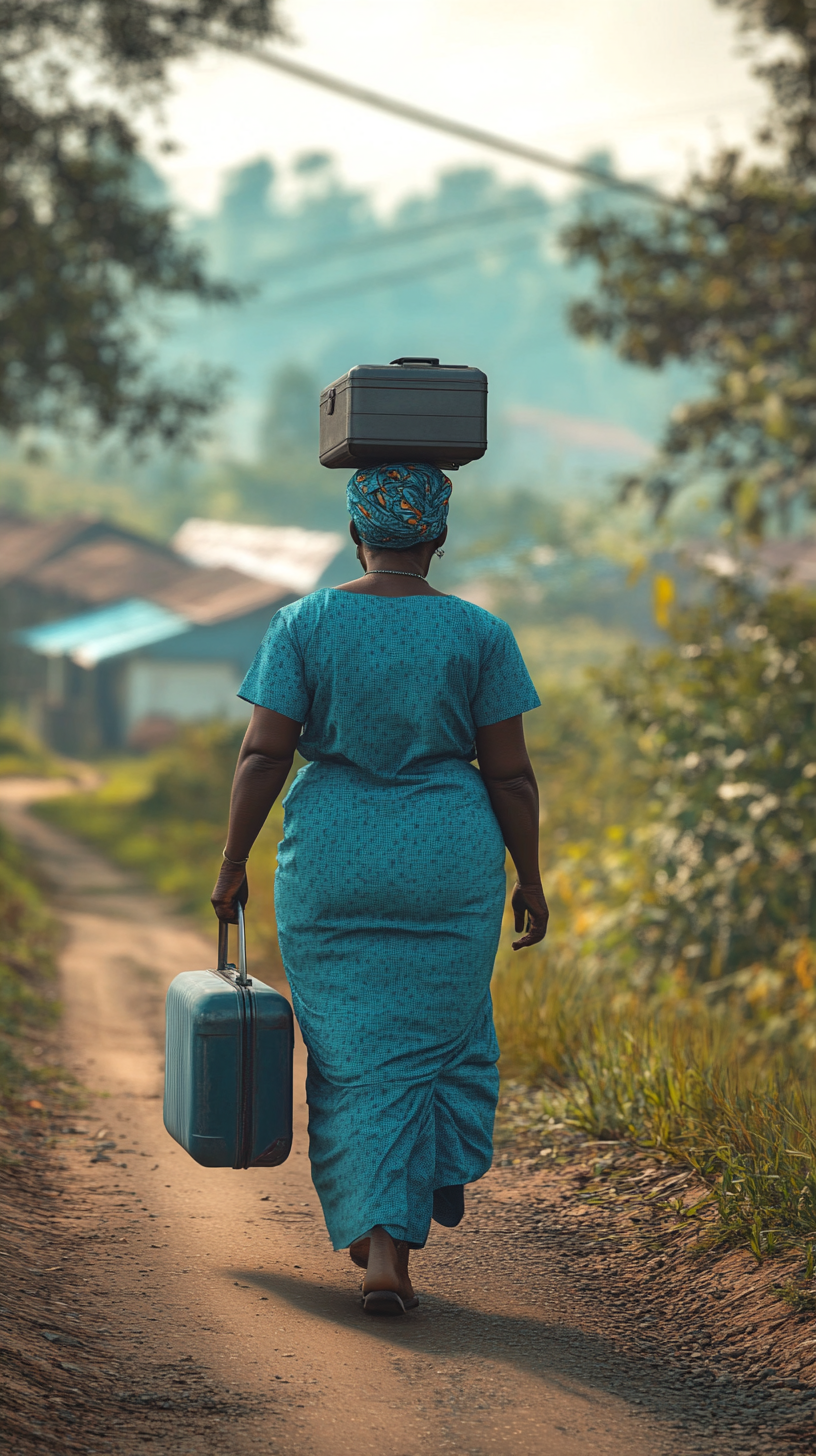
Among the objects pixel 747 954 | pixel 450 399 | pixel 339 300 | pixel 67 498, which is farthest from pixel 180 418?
pixel 339 300

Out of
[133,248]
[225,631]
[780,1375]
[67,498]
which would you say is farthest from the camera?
[67,498]

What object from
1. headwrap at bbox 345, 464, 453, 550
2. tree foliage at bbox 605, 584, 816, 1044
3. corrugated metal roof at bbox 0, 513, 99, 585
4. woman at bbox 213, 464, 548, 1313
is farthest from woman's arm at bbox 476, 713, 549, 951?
corrugated metal roof at bbox 0, 513, 99, 585

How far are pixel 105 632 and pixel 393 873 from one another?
31.4 meters

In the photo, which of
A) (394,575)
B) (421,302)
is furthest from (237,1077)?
(421,302)

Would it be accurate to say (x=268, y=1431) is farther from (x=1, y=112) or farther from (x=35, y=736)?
(x=35, y=736)

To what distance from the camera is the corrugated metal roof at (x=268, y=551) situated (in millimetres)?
40719

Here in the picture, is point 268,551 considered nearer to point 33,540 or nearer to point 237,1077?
point 33,540

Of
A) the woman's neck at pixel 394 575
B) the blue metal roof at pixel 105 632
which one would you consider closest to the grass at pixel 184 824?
the blue metal roof at pixel 105 632

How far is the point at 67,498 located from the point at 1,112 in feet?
174

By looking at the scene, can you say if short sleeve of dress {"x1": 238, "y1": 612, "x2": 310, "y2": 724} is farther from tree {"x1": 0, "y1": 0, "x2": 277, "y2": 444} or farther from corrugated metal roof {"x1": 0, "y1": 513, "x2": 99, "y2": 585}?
corrugated metal roof {"x1": 0, "y1": 513, "x2": 99, "y2": 585}

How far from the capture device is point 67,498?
65625mm

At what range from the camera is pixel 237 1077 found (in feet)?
11.0

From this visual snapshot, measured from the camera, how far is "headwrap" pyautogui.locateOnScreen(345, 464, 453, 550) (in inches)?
139

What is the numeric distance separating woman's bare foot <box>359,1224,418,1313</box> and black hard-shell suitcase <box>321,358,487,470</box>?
1.83m
